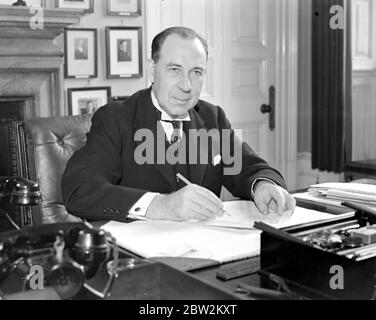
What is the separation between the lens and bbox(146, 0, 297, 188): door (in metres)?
4.73

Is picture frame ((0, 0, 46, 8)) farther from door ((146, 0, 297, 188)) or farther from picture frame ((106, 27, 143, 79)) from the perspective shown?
door ((146, 0, 297, 188))

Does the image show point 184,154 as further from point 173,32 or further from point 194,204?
point 194,204

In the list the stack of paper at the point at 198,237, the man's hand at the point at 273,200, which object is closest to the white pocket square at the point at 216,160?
the man's hand at the point at 273,200

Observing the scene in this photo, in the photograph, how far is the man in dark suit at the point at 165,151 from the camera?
1923 mm

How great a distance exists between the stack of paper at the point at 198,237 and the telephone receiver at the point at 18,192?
22 centimetres

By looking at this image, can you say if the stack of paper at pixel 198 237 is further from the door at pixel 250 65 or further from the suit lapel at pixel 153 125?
the door at pixel 250 65

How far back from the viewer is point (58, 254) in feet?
3.42

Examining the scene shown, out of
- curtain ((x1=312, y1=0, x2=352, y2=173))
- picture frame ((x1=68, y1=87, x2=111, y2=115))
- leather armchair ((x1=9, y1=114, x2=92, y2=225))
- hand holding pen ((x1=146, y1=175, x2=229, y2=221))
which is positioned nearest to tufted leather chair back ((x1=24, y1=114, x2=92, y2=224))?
leather armchair ((x1=9, y1=114, x2=92, y2=225))

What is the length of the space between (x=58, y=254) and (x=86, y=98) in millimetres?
3400

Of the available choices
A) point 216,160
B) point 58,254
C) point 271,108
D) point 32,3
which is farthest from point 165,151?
point 271,108
